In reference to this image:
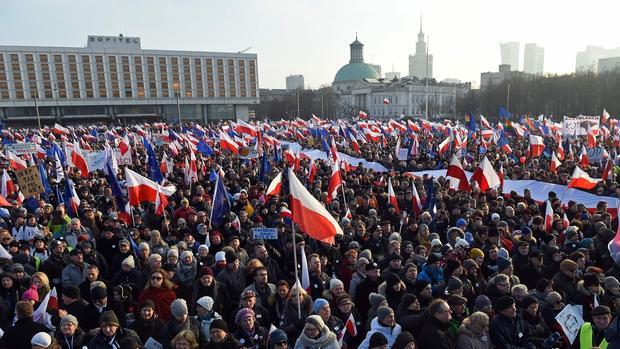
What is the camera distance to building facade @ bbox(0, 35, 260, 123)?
6950cm

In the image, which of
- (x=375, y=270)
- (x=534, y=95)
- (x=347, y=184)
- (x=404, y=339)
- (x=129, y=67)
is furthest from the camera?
(x=129, y=67)

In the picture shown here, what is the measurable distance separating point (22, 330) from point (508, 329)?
14.7ft

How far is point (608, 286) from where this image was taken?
5.00 metres

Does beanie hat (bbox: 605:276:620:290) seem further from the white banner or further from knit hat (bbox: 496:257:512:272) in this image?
the white banner

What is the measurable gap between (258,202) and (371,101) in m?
103

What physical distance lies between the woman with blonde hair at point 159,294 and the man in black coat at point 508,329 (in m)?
3.49

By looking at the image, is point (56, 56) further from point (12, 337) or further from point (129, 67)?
point (12, 337)

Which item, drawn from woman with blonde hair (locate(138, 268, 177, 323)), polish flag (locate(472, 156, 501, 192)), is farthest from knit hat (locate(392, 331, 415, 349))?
polish flag (locate(472, 156, 501, 192))

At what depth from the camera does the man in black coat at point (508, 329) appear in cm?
427

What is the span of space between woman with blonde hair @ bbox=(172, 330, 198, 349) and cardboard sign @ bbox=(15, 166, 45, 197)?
27.0 ft

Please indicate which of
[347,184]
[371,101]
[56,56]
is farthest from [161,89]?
[347,184]

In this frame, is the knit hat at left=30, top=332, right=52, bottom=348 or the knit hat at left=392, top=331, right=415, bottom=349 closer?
the knit hat at left=392, top=331, right=415, bottom=349

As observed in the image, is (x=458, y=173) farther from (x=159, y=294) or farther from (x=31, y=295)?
(x=31, y=295)

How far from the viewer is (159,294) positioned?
18.1 ft
